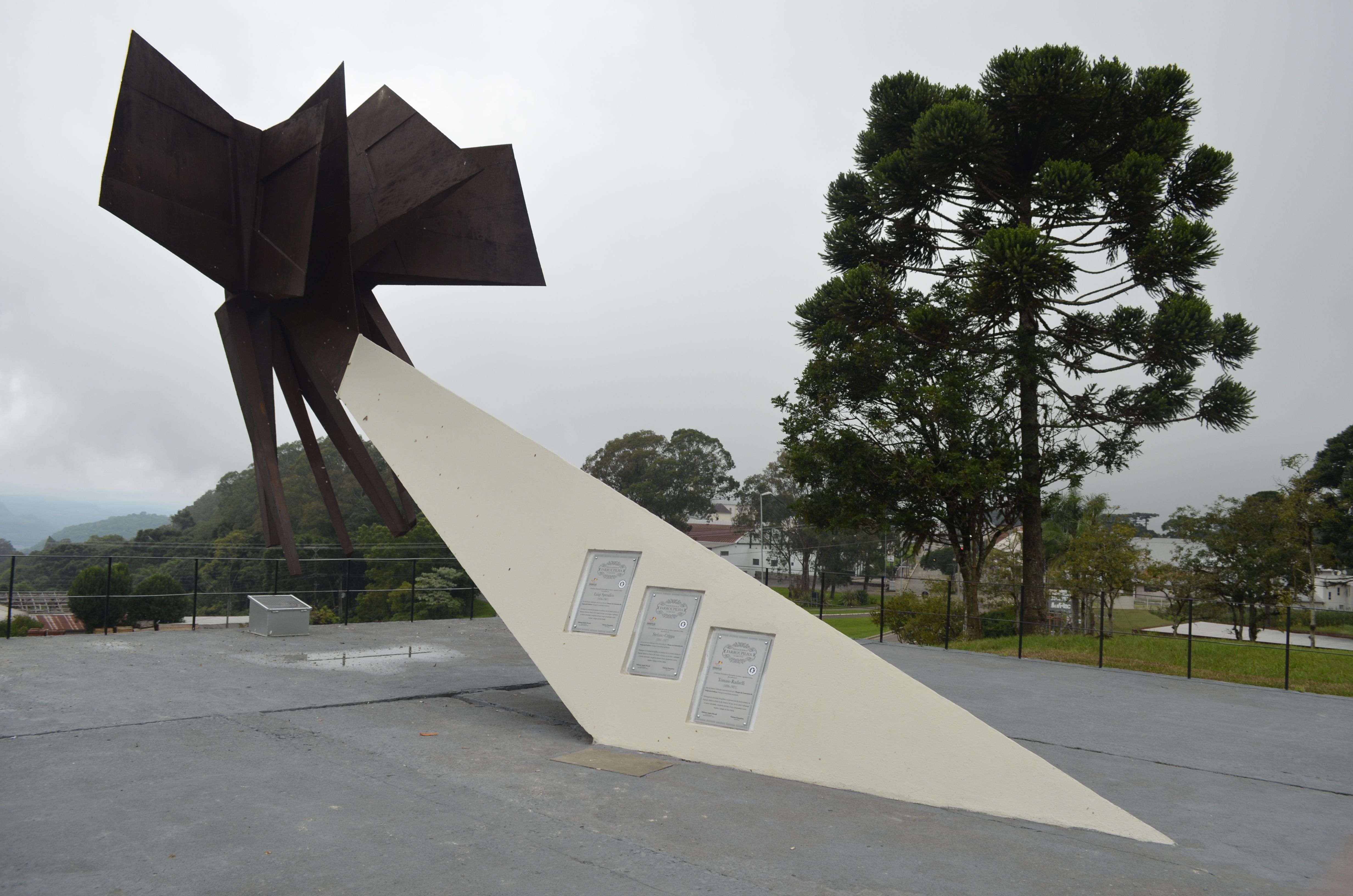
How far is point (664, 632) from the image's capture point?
6.44m

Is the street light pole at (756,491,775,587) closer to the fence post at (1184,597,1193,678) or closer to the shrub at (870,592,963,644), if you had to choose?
the shrub at (870,592,963,644)

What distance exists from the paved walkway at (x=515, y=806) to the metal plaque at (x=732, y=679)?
35 centimetres

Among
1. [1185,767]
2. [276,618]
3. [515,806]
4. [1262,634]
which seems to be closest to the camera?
[515,806]

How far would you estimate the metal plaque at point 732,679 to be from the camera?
594 cm

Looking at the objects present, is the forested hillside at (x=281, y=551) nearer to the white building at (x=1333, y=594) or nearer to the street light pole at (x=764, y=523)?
the street light pole at (x=764, y=523)

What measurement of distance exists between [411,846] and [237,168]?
21.2 ft

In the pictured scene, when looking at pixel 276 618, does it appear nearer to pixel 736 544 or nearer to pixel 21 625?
pixel 21 625

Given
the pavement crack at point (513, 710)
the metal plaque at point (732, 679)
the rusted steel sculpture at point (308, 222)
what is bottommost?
the pavement crack at point (513, 710)

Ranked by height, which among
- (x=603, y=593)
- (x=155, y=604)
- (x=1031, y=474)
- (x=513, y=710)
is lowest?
(x=155, y=604)

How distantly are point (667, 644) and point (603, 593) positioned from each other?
723 millimetres

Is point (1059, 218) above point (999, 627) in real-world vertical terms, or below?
above

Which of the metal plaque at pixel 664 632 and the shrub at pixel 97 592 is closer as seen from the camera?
the metal plaque at pixel 664 632

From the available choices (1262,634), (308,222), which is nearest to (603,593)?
(308,222)

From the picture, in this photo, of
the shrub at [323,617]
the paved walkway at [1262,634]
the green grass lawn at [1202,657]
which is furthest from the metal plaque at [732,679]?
the paved walkway at [1262,634]
